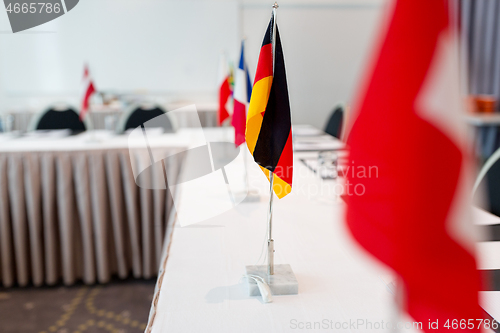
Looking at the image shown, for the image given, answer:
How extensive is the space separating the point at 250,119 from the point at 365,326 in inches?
18.1

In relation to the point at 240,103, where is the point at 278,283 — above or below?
below

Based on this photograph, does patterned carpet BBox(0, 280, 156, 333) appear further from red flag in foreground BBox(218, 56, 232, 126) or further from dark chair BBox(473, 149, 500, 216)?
dark chair BBox(473, 149, 500, 216)

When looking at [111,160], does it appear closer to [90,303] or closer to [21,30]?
[90,303]

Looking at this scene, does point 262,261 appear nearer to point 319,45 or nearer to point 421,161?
point 421,161

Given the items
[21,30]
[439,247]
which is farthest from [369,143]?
[21,30]

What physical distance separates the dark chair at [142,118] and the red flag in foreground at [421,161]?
2.65 metres

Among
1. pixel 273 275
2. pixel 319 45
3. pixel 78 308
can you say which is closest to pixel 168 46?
pixel 319 45

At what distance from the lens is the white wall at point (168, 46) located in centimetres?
523

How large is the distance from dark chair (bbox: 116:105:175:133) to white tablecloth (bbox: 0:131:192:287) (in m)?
0.72

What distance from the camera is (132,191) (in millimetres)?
2248

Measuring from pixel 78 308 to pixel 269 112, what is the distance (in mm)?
1679

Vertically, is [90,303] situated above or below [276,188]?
below

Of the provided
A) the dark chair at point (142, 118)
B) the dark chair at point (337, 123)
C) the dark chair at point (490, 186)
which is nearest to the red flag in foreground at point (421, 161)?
the dark chair at point (490, 186)

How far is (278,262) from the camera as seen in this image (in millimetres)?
1021
